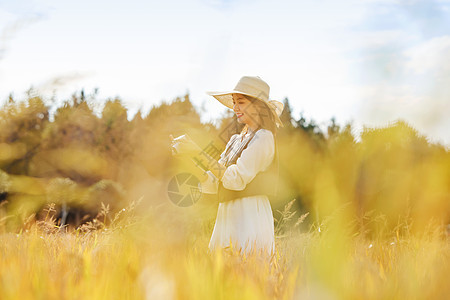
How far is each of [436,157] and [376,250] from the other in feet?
19.5

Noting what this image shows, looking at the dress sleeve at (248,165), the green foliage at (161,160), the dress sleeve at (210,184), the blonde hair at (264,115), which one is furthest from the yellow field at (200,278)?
the green foliage at (161,160)

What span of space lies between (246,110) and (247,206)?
0.66 meters

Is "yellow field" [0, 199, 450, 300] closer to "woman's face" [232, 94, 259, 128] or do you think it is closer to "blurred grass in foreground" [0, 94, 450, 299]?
"woman's face" [232, 94, 259, 128]

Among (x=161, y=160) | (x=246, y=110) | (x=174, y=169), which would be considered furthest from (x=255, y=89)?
(x=161, y=160)

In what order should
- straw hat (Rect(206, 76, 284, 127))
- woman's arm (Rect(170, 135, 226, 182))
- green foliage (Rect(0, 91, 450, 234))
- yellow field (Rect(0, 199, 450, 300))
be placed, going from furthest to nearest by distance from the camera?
1. green foliage (Rect(0, 91, 450, 234))
2. straw hat (Rect(206, 76, 284, 127))
3. woman's arm (Rect(170, 135, 226, 182))
4. yellow field (Rect(0, 199, 450, 300))

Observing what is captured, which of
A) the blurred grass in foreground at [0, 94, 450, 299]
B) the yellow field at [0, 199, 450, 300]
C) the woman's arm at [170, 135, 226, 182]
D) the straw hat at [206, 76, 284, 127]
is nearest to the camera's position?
the yellow field at [0, 199, 450, 300]

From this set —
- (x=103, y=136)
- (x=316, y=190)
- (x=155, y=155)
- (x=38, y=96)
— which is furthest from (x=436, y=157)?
(x=38, y=96)

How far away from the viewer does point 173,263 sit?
5.11 feet

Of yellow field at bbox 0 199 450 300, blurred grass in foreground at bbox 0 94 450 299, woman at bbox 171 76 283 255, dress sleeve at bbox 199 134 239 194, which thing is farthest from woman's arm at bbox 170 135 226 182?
blurred grass in foreground at bbox 0 94 450 299

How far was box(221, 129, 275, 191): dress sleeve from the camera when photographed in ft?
9.21

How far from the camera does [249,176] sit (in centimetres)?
283

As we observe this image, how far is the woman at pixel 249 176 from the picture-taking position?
2.83 metres

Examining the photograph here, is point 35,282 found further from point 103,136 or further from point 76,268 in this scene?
point 103,136

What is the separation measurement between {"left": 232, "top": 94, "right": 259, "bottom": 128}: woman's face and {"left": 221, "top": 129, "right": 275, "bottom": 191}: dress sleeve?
0.19 metres
